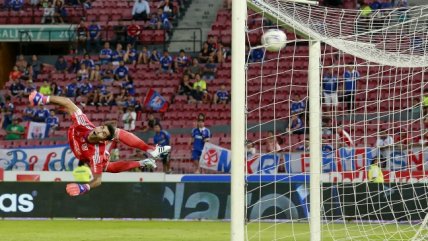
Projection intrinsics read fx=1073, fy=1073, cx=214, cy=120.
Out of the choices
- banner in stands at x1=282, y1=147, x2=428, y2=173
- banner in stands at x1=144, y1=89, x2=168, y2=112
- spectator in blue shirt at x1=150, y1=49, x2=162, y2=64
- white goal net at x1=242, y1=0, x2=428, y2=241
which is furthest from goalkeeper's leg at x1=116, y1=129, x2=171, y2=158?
spectator in blue shirt at x1=150, y1=49, x2=162, y2=64

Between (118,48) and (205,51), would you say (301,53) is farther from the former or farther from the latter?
(118,48)

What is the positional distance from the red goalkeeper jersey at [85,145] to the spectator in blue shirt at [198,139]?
10.6m

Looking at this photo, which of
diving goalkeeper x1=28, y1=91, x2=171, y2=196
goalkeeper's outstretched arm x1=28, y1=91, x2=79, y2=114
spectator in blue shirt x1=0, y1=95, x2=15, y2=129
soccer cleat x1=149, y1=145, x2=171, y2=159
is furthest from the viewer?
spectator in blue shirt x1=0, y1=95, x2=15, y2=129

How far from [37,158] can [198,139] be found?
4.66 metres

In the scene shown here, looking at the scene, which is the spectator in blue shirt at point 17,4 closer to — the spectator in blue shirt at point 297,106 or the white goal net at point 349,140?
the white goal net at point 349,140

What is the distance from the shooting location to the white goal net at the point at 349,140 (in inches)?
618

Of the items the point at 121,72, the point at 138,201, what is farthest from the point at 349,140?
the point at 121,72

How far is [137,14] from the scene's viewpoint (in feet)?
115

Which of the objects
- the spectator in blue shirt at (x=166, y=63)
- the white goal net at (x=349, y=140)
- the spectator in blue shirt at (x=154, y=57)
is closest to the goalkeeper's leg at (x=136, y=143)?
the white goal net at (x=349, y=140)

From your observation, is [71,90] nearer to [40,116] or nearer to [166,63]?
[40,116]

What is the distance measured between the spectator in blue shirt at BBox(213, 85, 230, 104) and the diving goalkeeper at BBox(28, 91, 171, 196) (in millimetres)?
13993

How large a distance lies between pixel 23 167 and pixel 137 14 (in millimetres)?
7981

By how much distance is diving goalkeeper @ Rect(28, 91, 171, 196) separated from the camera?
15812mm

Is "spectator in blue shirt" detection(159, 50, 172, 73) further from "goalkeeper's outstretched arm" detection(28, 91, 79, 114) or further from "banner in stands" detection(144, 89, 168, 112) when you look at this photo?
"goalkeeper's outstretched arm" detection(28, 91, 79, 114)
